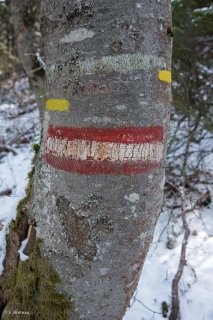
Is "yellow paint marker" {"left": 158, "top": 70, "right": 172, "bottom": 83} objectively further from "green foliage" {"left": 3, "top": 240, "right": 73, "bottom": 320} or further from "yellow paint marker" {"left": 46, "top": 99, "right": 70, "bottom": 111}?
"green foliage" {"left": 3, "top": 240, "right": 73, "bottom": 320}

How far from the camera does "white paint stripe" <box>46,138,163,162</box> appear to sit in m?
0.98

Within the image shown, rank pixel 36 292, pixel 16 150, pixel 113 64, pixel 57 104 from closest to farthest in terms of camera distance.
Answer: pixel 113 64 < pixel 57 104 < pixel 36 292 < pixel 16 150

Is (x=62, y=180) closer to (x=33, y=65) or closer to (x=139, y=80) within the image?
(x=139, y=80)

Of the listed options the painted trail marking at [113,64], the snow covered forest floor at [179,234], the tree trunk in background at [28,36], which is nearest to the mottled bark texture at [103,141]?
the painted trail marking at [113,64]

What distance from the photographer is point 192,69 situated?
3842 mm

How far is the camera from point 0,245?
1.52m

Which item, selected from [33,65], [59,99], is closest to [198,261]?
[59,99]

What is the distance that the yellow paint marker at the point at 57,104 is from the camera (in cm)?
102

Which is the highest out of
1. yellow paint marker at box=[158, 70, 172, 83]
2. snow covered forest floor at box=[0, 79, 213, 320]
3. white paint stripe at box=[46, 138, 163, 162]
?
yellow paint marker at box=[158, 70, 172, 83]

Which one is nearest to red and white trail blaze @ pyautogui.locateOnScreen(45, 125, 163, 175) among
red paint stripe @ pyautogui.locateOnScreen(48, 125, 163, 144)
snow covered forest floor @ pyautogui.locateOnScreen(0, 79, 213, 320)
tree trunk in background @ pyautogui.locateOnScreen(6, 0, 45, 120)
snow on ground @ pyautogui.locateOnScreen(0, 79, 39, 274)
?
red paint stripe @ pyautogui.locateOnScreen(48, 125, 163, 144)

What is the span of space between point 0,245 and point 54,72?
93 cm

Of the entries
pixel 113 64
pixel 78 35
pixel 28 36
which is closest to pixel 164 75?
pixel 113 64

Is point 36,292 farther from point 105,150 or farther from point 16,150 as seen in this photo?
point 16,150

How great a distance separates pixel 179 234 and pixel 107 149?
2645mm
